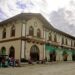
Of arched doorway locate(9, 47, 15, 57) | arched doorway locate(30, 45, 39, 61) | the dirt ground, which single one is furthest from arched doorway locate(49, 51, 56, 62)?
the dirt ground

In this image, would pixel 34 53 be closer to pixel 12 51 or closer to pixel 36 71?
pixel 12 51

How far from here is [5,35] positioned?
117 feet

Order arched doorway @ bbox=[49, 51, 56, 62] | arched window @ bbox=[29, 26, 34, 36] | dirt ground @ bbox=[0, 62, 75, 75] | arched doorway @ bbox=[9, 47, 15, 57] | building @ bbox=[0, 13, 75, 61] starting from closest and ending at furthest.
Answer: dirt ground @ bbox=[0, 62, 75, 75]
building @ bbox=[0, 13, 75, 61]
arched doorway @ bbox=[9, 47, 15, 57]
arched window @ bbox=[29, 26, 34, 36]
arched doorway @ bbox=[49, 51, 56, 62]

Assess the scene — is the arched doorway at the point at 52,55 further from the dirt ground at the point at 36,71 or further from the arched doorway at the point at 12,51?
the dirt ground at the point at 36,71

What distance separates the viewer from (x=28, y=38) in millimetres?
32469

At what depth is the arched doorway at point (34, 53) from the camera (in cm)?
3378

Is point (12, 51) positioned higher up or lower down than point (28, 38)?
lower down

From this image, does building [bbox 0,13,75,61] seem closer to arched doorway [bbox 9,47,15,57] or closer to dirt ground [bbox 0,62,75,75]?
arched doorway [bbox 9,47,15,57]

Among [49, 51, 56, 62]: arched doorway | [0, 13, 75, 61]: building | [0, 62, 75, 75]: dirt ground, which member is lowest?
[0, 62, 75, 75]: dirt ground

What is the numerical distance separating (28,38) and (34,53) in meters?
3.46

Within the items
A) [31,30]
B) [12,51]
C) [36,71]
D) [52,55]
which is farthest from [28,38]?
[36,71]

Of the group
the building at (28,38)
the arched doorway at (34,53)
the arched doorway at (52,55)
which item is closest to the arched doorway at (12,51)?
the building at (28,38)

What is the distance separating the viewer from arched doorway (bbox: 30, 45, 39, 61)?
33.8 meters

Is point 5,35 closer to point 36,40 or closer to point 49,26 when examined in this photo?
point 36,40
